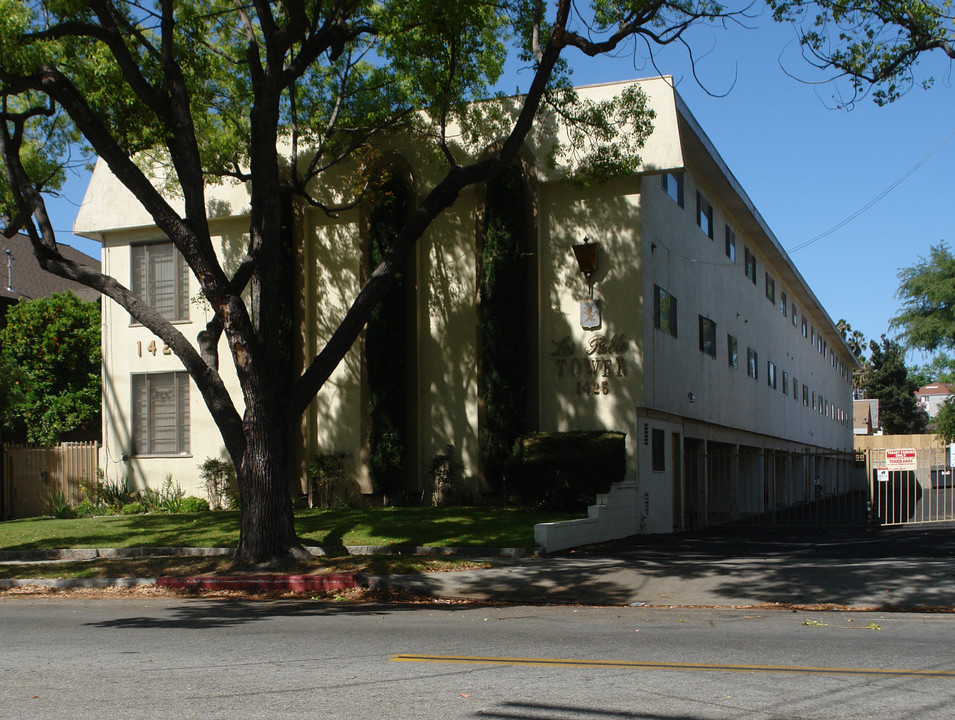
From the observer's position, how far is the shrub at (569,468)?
62.0ft

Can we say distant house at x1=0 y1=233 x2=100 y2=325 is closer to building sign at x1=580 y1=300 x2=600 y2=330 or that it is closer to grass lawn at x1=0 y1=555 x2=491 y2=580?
building sign at x1=580 y1=300 x2=600 y2=330

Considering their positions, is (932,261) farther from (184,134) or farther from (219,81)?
(184,134)

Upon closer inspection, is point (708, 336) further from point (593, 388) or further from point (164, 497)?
point (164, 497)

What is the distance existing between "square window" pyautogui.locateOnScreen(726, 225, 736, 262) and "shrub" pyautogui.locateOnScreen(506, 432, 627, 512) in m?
12.5

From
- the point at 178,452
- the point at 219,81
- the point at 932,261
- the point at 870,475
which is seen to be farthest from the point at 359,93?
the point at 932,261

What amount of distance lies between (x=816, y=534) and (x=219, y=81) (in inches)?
673

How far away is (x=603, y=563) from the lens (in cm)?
1442

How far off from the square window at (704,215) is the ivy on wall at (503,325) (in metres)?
7.10

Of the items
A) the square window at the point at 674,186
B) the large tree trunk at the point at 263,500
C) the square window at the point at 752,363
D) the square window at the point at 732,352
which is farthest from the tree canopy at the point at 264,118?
the square window at the point at 752,363

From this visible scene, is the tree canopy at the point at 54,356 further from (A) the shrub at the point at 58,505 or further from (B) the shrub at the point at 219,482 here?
(B) the shrub at the point at 219,482

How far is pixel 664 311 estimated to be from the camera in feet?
72.1

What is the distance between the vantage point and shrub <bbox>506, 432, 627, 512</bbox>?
1891 centimetres

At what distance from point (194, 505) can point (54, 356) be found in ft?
47.7

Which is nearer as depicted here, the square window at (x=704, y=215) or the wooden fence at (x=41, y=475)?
the wooden fence at (x=41, y=475)
